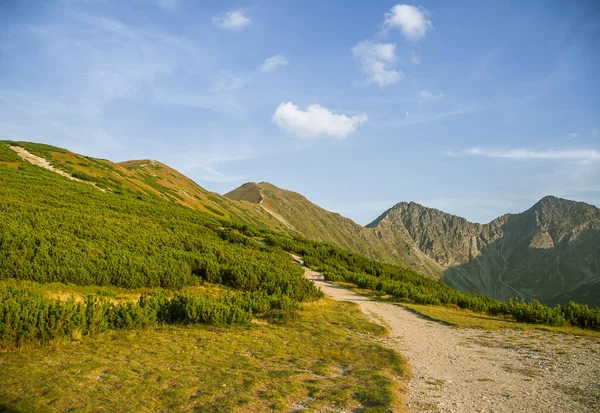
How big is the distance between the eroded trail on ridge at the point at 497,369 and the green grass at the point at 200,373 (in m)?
0.78

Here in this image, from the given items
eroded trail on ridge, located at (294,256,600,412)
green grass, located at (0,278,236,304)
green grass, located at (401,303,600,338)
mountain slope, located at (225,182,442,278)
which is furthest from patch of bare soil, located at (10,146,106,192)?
mountain slope, located at (225,182,442,278)

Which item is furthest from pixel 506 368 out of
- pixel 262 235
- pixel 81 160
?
pixel 81 160

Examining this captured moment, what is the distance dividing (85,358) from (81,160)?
2302 inches

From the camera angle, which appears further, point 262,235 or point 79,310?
point 262,235

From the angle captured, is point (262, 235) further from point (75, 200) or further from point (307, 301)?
point (307, 301)

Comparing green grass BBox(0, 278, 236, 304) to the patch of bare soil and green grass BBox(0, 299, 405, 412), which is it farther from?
the patch of bare soil

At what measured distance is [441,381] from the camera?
743 centimetres

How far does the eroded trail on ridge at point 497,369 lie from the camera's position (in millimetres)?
6160

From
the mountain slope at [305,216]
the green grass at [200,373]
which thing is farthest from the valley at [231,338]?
the mountain slope at [305,216]

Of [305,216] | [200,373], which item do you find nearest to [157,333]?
[200,373]

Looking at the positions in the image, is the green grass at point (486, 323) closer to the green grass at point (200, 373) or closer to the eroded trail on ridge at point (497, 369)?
the eroded trail on ridge at point (497, 369)

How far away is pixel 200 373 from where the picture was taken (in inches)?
281

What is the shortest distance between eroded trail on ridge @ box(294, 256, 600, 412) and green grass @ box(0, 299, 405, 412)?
0.78 meters

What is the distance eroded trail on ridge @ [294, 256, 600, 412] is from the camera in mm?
6160
